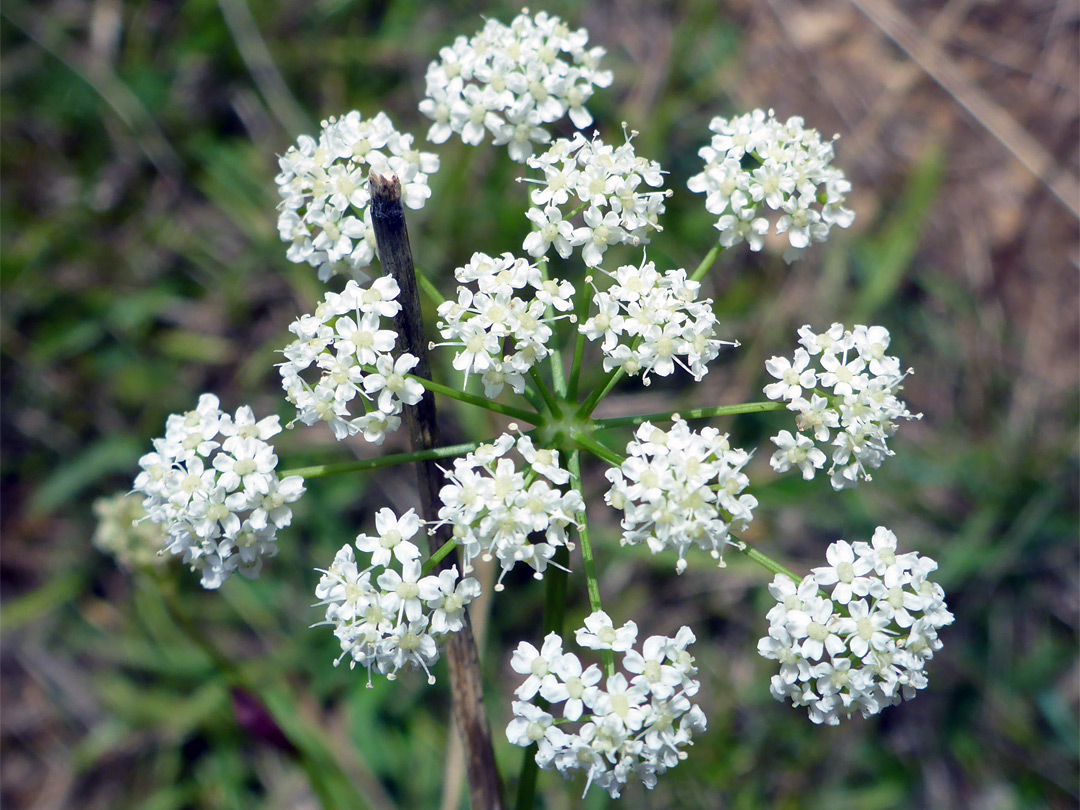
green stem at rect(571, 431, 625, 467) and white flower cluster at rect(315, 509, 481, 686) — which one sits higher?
green stem at rect(571, 431, 625, 467)

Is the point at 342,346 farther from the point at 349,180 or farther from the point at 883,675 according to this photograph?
the point at 883,675

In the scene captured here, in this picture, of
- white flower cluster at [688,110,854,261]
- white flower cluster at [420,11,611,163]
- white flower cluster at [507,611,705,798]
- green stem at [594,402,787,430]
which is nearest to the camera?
white flower cluster at [507,611,705,798]

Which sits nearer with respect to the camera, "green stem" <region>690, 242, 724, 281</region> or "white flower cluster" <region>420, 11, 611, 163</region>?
"green stem" <region>690, 242, 724, 281</region>

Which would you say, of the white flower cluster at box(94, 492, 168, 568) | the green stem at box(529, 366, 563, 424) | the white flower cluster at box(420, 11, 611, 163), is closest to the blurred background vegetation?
the white flower cluster at box(94, 492, 168, 568)

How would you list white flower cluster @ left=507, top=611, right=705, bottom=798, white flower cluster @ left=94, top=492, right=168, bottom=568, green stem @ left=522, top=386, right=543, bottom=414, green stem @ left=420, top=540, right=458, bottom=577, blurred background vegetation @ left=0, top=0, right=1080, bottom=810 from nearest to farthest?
white flower cluster @ left=507, top=611, right=705, bottom=798 < green stem @ left=420, top=540, right=458, bottom=577 < green stem @ left=522, top=386, right=543, bottom=414 < white flower cluster @ left=94, top=492, right=168, bottom=568 < blurred background vegetation @ left=0, top=0, right=1080, bottom=810

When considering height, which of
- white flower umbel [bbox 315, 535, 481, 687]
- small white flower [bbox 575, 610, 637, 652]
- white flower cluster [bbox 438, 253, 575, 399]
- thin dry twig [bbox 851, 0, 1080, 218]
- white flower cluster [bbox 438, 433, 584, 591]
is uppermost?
thin dry twig [bbox 851, 0, 1080, 218]

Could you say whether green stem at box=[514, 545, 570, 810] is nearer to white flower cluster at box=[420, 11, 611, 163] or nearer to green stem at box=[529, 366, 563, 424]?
green stem at box=[529, 366, 563, 424]
